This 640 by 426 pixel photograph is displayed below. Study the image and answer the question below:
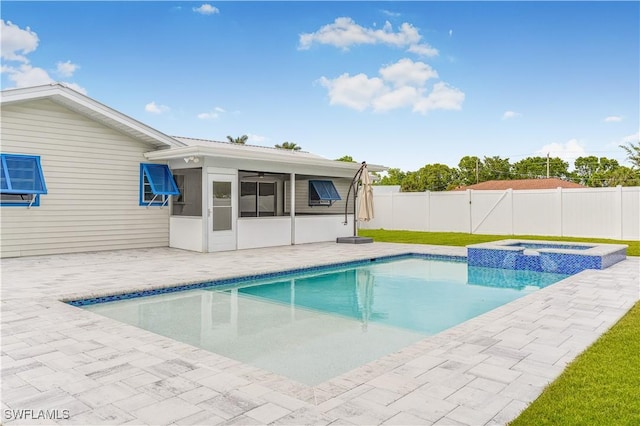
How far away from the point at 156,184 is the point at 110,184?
1.28 metres

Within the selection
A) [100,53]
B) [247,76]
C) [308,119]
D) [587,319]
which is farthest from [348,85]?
[587,319]

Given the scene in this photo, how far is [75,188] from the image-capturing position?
39.9ft

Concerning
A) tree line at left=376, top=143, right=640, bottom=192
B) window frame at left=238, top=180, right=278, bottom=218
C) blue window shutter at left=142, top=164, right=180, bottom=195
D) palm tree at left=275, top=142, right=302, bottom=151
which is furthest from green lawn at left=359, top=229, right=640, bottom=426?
tree line at left=376, top=143, right=640, bottom=192

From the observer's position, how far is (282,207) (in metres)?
19.2

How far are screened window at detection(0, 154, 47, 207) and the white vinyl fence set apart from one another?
1551 cm

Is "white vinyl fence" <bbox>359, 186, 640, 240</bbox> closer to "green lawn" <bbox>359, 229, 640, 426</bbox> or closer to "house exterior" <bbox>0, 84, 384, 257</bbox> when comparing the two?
"house exterior" <bbox>0, 84, 384, 257</bbox>

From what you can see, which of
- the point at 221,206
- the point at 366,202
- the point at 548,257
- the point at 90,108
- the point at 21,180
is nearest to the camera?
the point at 548,257

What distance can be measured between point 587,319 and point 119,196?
12.1 m

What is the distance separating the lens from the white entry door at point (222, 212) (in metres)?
12.7

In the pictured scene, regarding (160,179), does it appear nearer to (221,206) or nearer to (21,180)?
(221,206)

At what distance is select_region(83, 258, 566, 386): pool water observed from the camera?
507cm

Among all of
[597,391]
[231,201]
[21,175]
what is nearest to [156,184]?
[231,201]

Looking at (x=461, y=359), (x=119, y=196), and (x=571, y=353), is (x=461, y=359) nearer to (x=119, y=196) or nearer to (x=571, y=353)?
(x=571, y=353)

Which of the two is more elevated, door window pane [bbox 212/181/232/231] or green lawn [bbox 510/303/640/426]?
door window pane [bbox 212/181/232/231]
